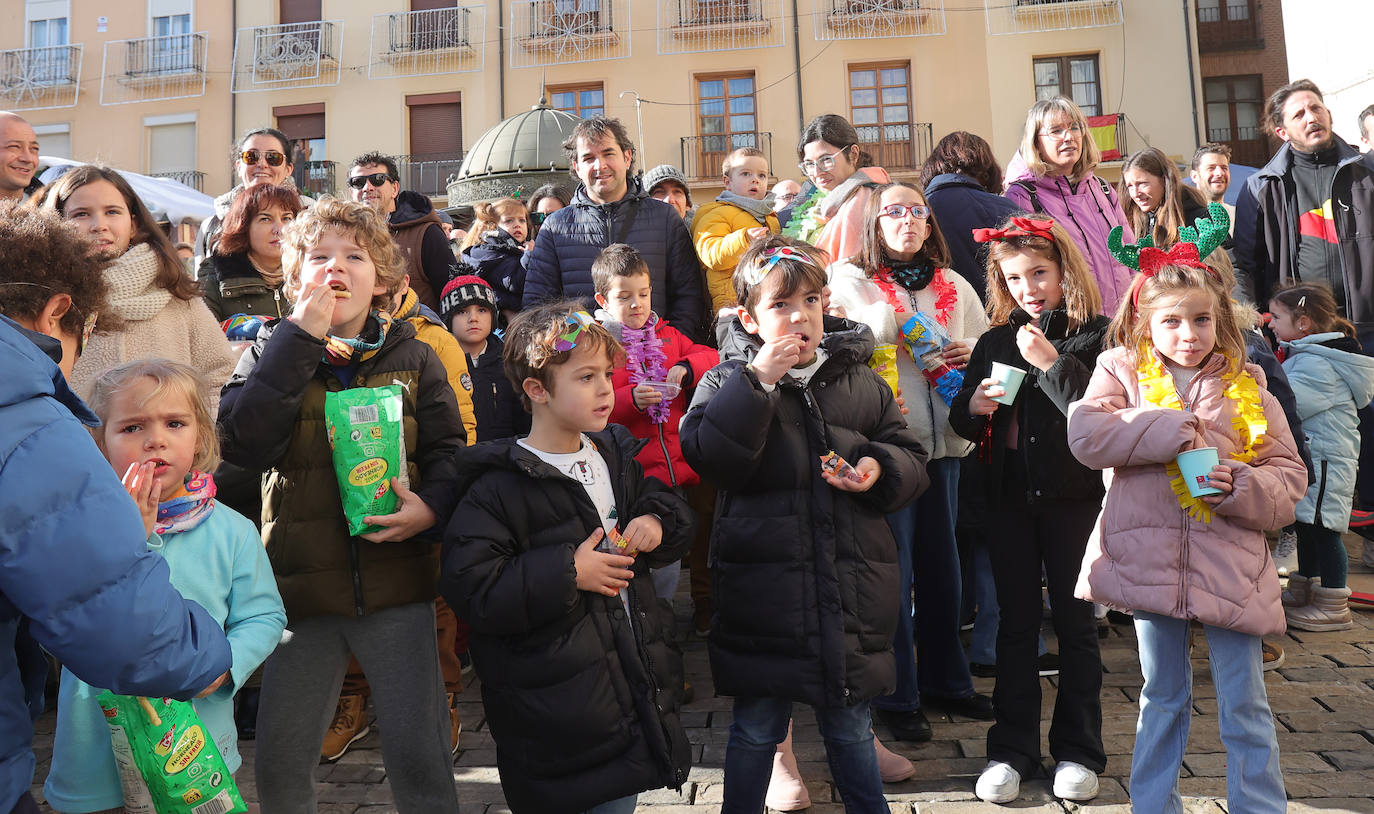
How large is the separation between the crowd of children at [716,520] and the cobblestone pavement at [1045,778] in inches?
5.2

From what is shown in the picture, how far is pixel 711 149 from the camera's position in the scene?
24.4 meters

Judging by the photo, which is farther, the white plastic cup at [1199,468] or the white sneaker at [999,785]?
the white sneaker at [999,785]

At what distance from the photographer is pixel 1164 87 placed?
76.2 ft

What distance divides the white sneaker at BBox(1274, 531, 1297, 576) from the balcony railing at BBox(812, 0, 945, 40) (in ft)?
66.1

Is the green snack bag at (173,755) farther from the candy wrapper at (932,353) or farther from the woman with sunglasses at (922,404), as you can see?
the candy wrapper at (932,353)

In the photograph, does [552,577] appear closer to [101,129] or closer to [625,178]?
[625,178]

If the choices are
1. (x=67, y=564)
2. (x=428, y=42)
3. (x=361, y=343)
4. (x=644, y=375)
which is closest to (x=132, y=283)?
(x=361, y=343)

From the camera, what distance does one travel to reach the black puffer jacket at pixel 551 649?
2.75 metres

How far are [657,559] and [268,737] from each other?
Result: 3.93 ft

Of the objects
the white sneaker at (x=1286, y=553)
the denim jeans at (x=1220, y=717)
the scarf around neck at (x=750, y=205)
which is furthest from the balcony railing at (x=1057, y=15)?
the denim jeans at (x=1220, y=717)

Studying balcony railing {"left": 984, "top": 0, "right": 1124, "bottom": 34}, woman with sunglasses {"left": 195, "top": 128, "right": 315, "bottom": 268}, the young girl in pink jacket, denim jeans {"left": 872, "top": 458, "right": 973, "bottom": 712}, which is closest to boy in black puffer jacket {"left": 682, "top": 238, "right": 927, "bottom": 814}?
the young girl in pink jacket

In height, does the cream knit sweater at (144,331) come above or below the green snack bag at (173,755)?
above

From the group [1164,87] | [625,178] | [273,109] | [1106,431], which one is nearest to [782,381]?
[1106,431]

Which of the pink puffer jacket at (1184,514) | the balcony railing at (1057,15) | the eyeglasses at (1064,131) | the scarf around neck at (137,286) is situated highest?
the balcony railing at (1057,15)
